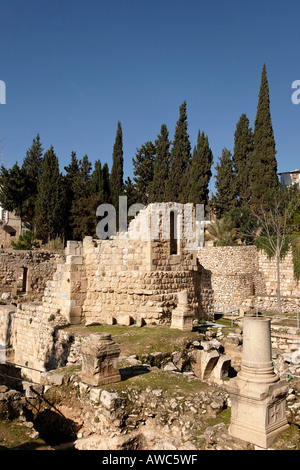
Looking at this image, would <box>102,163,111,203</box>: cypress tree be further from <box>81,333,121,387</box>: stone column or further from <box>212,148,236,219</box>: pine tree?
<box>81,333,121,387</box>: stone column

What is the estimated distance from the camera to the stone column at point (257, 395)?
190 inches

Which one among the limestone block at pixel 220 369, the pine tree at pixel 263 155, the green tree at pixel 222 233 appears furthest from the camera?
the pine tree at pixel 263 155

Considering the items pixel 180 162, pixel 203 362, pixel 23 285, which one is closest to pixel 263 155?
pixel 180 162

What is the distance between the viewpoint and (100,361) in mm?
6559

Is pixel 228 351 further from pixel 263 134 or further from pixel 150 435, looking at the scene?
pixel 263 134

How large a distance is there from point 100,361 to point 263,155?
90.0ft

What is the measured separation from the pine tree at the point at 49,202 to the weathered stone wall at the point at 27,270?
1094 cm

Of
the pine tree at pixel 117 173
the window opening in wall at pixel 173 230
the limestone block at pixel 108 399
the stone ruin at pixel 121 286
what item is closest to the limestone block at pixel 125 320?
the stone ruin at pixel 121 286

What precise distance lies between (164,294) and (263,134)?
2351 cm

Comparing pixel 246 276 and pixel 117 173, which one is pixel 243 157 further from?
pixel 246 276

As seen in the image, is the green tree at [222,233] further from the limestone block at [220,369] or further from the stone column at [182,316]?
the limestone block at [220,369]

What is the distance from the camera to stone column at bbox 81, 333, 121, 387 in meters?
6.53

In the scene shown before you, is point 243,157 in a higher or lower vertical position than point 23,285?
higher

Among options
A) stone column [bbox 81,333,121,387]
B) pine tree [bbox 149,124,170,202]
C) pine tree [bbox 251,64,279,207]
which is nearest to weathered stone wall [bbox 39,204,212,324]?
stone column [bbox 81,333,121,387]
